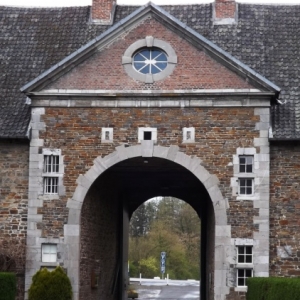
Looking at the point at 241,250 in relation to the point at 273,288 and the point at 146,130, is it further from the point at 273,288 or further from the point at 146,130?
the point at 146,130

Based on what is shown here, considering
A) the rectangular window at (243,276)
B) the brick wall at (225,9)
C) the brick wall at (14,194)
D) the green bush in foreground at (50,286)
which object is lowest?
the green bush in foreground at (50,286)

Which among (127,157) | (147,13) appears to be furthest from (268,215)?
(147,13)

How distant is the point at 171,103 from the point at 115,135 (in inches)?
69.3

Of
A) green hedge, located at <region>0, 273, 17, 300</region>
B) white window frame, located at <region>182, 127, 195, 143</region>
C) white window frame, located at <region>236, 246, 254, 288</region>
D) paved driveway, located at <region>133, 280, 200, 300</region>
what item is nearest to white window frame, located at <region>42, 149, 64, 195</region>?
green hedge, located at <region>0, 273, 17, 300</region>

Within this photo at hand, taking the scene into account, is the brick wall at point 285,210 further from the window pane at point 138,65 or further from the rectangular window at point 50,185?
the rectangular window at point 50,185

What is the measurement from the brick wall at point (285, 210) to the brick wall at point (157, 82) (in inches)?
86.2

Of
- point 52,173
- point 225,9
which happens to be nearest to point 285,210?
point 52,173

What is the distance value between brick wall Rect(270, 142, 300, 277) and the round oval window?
12.5ft

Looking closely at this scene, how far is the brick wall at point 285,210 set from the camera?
81.6 feet

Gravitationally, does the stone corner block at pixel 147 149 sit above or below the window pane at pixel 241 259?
above

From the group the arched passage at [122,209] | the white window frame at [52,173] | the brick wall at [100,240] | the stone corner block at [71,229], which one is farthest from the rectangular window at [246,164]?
the white window frame at [52,173]

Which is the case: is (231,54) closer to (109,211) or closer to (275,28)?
(275,28)

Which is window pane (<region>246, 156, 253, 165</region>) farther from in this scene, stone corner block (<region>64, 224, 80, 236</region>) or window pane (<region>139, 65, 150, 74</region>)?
stone corner block (<region>64, 224, 80, 236</region>)

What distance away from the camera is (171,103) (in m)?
25.4
